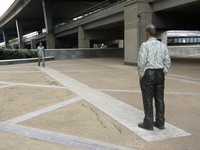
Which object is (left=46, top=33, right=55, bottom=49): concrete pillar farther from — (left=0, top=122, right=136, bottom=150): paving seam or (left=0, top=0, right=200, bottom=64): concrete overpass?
(left=0, top=122, right=136, bottom=150): paving seam

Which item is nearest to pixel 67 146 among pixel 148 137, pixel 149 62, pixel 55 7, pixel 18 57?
pixel 148 137

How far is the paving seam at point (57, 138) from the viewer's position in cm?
491

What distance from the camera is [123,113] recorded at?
277 inches

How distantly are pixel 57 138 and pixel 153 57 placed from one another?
2273mm

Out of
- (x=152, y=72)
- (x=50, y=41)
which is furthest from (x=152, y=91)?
(x=50, y=41)

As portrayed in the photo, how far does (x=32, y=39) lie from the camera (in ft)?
258

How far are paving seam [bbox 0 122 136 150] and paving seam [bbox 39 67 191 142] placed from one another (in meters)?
0.85

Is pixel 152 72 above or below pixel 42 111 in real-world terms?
above

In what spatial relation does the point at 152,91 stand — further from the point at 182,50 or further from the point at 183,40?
the point at 183,40

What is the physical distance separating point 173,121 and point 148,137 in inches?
49.7

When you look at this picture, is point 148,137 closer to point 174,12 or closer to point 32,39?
point 174,12

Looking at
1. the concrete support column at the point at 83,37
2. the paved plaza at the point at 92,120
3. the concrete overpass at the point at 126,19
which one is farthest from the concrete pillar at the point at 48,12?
the paved plaza at the point at 92,120

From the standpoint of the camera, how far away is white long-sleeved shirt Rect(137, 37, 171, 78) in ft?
18.4

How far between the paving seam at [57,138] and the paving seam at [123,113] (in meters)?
0.85
